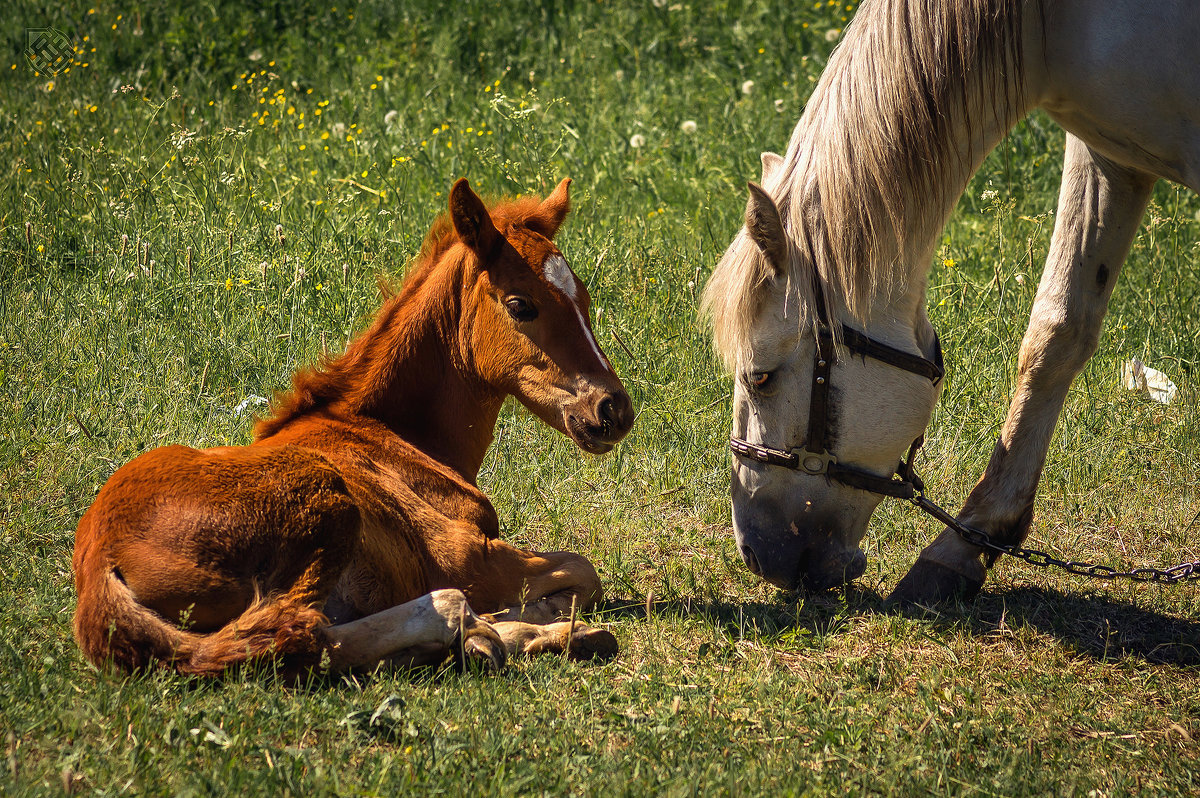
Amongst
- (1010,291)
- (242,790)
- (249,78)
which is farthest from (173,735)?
(249,78)

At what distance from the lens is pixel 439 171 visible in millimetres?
7094

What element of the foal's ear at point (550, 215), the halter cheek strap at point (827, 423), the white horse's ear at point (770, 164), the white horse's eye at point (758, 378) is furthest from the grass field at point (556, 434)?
the white horse's ear at point (770, 164)

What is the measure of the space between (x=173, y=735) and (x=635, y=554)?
1979 millimetres

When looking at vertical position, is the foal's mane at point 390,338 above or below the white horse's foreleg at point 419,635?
above

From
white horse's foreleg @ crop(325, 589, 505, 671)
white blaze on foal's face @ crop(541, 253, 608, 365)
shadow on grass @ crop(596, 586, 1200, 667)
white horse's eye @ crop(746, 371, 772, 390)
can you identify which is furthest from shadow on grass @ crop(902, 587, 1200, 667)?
white horse's foreleg @ crop(325, 589, 505, 671)

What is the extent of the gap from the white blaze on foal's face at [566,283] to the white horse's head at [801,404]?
41 cm

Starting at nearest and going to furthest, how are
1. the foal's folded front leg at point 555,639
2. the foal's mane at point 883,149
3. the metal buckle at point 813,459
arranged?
the foal's folded front leg at point 555,639, the foal's mane at point 883,149, the metal buckle at point 813,459

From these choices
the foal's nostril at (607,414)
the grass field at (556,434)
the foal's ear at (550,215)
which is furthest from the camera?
the foal's ear at (550,215)

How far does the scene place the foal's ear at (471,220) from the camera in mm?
3346

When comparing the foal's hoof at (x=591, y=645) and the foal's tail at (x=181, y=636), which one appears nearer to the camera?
the foal's tail at (x=181, y=636)

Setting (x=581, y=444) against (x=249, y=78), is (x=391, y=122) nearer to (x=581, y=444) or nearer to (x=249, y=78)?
(x=249, y=78)

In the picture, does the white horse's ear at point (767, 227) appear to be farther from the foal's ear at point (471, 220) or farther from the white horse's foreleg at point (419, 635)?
the white horse's foreleg at point (419, 635)

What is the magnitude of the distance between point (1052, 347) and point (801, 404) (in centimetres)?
120

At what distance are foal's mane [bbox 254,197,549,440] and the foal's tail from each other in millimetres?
966
